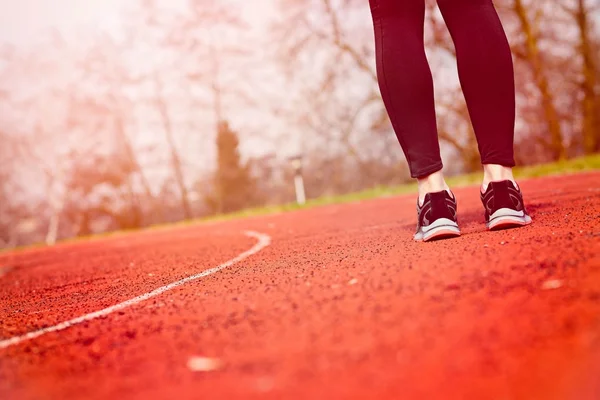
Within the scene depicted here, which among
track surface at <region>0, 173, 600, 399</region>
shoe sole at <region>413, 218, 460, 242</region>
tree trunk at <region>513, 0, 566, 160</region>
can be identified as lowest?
track surface at <region>0, 173, 600, 399</region>

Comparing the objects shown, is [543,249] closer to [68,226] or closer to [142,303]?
[142,303]

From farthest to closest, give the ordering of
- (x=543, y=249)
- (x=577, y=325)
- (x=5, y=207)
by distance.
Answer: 1. (x=5, y=207)
2. (x=543, y=249)
3. (x=577, y=325)

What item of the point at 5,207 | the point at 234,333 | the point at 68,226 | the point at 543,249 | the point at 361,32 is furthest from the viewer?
the point at 5,207

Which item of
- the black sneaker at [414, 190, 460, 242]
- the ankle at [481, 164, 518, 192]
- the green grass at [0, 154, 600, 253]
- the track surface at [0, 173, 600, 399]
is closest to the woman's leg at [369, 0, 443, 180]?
the black sneaker at [414, 190, 460, 242]

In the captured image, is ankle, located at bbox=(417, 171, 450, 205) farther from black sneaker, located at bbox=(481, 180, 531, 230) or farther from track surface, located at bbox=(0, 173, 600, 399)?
track surface, located at bbox=(0, 173, 600, 399)

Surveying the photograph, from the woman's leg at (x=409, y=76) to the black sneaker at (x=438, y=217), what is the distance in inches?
4.1

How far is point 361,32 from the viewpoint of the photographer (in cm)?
1888

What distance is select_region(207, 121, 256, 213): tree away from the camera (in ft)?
84.9

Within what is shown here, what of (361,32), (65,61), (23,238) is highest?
(65,61)

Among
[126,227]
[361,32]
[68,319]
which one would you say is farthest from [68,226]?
[68,319]

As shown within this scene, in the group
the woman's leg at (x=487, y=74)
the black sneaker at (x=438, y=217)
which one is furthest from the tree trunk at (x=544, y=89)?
the black sneaker at (x=438, y=217)

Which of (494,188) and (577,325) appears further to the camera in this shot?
(494,188)

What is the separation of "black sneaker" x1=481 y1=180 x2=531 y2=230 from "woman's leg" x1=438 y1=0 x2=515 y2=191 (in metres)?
0.05

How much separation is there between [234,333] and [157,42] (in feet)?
80.0
